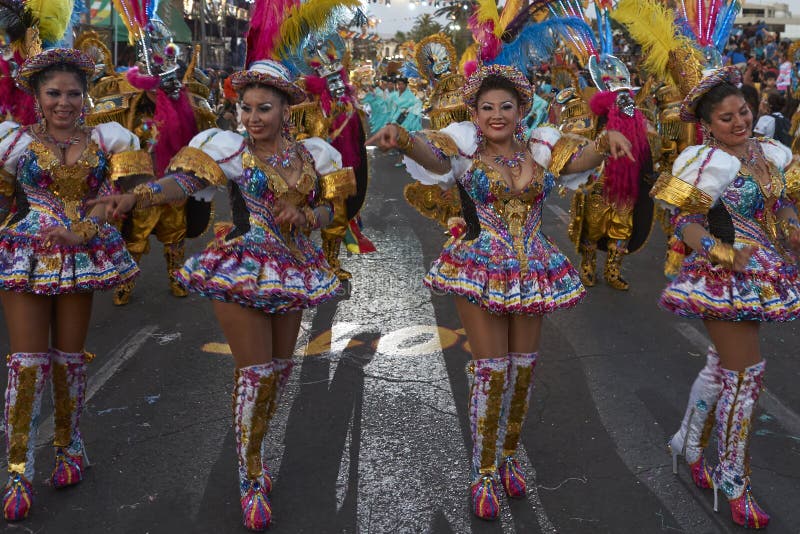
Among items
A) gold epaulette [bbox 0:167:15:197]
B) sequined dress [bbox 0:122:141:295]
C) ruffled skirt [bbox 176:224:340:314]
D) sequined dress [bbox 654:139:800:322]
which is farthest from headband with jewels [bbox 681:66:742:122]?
gold epaulette [bbox 0:167:15:197]

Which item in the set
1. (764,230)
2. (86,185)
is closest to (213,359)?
(86,185)

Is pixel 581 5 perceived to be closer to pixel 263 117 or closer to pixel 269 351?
pixel 263 117

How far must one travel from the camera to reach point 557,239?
10.6 m

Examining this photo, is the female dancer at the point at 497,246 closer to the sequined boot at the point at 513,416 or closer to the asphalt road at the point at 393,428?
the sequined boot at the point at 513,416

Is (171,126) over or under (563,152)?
under

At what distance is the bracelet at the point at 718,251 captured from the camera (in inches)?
132

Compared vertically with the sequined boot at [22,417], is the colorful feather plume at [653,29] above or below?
above

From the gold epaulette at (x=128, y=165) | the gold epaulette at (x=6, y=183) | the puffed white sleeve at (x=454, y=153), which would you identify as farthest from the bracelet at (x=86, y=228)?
the puffed white sleeve at (x=454, y=153)

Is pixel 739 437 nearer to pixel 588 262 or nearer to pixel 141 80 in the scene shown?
pixel 588 262

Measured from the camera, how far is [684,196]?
3.51 m

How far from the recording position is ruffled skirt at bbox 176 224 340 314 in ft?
11.3

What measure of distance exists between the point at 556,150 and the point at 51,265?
2.40 meters

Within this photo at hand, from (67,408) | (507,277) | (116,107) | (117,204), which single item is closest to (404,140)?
(507,277)

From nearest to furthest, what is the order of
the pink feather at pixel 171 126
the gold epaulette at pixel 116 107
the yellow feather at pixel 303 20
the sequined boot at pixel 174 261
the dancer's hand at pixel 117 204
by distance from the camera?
the dancer's hand at pixel 117 204 < the yellow feather at pixel 303 20 < the pink feather at pixel 171 126 < the gold epaulette at pixel 116 107 < the sequined boot at pixel 174 261
